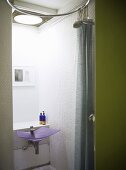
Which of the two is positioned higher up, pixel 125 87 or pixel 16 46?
pixel 16 46

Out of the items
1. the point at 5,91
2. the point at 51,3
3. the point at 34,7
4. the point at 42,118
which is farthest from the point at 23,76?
the point at 5,91

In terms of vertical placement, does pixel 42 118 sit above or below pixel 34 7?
below

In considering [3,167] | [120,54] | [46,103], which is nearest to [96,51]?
[120,54]

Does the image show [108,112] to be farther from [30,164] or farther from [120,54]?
[30,164]

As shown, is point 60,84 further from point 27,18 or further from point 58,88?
point 27,18

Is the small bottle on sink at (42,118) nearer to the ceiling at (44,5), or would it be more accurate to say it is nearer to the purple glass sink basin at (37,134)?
the purple glass sink basin at (37,134)

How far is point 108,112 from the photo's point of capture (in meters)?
1.62

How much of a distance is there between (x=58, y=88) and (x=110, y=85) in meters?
1.02

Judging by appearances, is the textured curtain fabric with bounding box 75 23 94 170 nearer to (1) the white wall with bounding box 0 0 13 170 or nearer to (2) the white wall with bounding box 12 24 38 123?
(1) the white wall with bounding box 0 0 13 170

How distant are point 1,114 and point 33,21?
148 cm

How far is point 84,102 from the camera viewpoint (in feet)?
6.51

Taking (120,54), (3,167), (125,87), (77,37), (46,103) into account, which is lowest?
(3,167)

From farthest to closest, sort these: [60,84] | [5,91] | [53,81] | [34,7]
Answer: [53,81] → [60,84] → [34,7] → [5,91]

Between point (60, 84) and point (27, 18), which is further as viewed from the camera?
point (60, 84)
